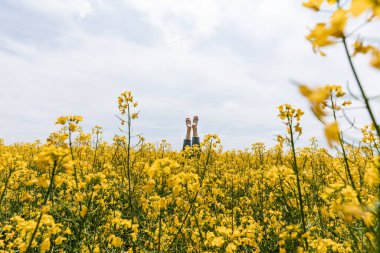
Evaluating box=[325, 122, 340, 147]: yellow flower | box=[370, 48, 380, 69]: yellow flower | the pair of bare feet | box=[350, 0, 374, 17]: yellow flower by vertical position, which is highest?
the pair of bare feet

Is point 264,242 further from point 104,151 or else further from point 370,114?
point 104,151

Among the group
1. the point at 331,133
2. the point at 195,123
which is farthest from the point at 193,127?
the point at 331,133

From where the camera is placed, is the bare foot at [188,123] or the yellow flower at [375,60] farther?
the bare foot at [188,123]

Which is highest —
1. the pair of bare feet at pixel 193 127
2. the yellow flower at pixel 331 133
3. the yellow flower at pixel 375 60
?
the pair of bare feet at pixel 193 127

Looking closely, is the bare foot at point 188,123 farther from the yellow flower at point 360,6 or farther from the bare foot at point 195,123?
the yellow flower at point 360,6

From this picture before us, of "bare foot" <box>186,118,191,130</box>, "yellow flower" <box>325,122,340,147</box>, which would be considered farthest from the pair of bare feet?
"yellow flower" <box>325,122,340,147</box>

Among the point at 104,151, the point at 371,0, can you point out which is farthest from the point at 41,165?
the point at 104,151

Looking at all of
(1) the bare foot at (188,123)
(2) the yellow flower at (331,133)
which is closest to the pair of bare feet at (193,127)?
(1) the bare foot at (188,123)

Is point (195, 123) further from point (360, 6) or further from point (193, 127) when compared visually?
point (360, 6)

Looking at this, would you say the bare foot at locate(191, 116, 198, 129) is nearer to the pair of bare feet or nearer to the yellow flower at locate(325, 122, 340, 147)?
the pair of bare feet

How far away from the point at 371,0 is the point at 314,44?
0.66 ft

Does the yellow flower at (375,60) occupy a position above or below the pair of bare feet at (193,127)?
below

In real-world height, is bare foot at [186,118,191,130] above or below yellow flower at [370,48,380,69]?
above

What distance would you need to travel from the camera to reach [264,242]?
16.6ft
